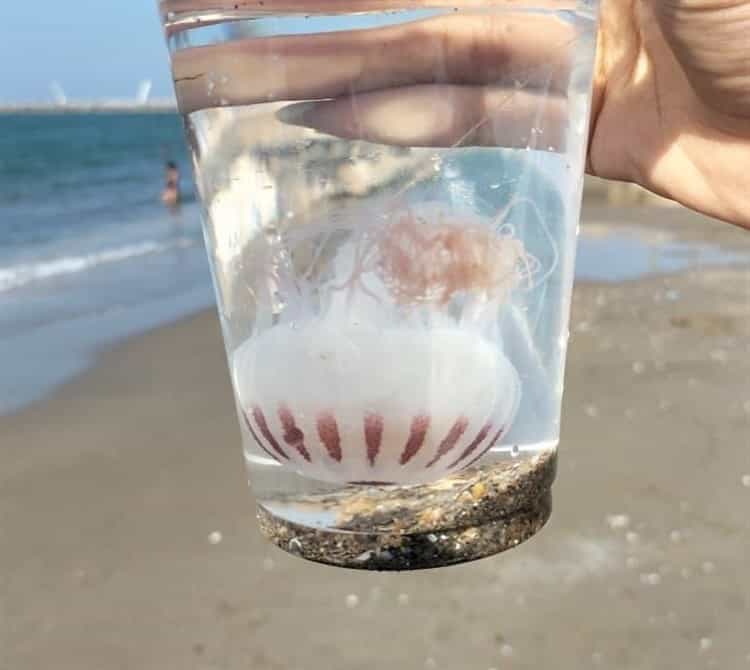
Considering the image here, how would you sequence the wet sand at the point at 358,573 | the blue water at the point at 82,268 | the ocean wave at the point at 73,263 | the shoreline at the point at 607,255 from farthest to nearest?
the ocean wave at the point at 73,263 < the blue water at the point at 82,268 < the shoreline at the point at 607,255 < the wet sand at the point at 358,573

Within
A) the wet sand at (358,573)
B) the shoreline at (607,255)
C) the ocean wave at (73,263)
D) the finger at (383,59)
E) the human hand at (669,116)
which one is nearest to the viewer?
the finger at (383,59)

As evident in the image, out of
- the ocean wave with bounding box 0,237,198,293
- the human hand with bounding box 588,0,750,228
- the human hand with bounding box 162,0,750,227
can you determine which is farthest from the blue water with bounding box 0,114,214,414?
the human hand with bounding box 162,0,750,227

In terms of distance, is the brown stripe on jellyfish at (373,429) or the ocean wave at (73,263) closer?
the brown stripe on jellyfish at (373,429)

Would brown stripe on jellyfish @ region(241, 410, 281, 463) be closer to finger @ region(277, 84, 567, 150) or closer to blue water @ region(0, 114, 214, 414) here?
finger @ region(277, 84, 567, 150)

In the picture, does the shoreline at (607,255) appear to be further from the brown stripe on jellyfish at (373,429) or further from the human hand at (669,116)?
the brown stripe on jellyfish at (373,429)

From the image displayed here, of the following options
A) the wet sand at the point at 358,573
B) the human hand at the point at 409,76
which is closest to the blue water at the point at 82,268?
the wet sand at the point at 358,573

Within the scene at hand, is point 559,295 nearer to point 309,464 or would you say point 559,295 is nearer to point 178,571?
point 309,464

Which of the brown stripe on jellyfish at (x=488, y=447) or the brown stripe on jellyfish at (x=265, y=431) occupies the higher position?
the brown stripe on jellyfish at (x=265, y=431)

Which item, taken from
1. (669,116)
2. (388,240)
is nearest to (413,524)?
(388,240)
